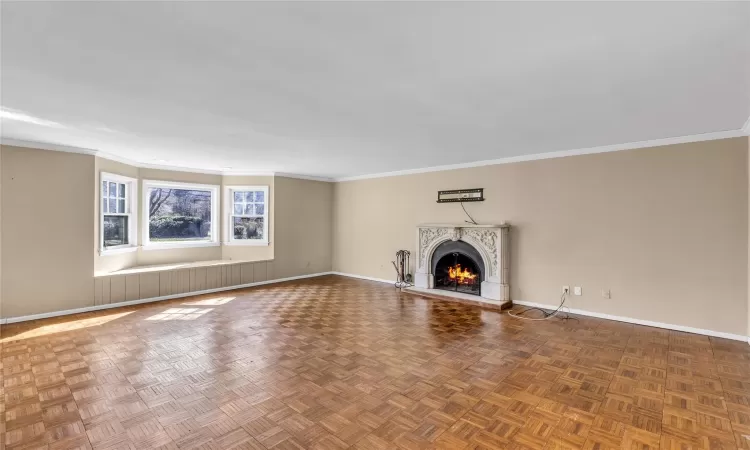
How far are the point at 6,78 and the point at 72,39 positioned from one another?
3.26 ft

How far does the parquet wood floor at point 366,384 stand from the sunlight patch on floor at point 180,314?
7 centimetres

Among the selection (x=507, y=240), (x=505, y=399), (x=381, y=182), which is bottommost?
(x=505, y=399)

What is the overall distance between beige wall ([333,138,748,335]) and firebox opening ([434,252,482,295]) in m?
0.62

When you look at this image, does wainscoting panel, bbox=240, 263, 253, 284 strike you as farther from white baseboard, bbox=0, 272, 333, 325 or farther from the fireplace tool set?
the fireplace tool set

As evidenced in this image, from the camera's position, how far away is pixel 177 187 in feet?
20.5

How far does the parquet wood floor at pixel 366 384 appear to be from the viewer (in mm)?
2027

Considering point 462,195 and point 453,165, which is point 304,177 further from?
point 462,195

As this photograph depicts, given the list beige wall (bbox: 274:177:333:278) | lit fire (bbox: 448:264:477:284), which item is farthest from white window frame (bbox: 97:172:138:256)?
lit fire (bbox: 448:264:477:284)

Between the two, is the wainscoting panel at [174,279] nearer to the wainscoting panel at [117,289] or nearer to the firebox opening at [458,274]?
the wainscoting panel at [117,289]

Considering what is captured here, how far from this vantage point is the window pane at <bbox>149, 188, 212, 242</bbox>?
19.9ft

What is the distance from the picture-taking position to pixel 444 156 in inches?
203

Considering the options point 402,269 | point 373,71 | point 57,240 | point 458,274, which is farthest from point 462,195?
point 57,240

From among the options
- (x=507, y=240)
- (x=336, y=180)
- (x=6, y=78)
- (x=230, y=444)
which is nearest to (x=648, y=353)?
(x=507, y=240)

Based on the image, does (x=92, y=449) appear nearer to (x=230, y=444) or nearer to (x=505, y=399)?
(x=230, y=444)
